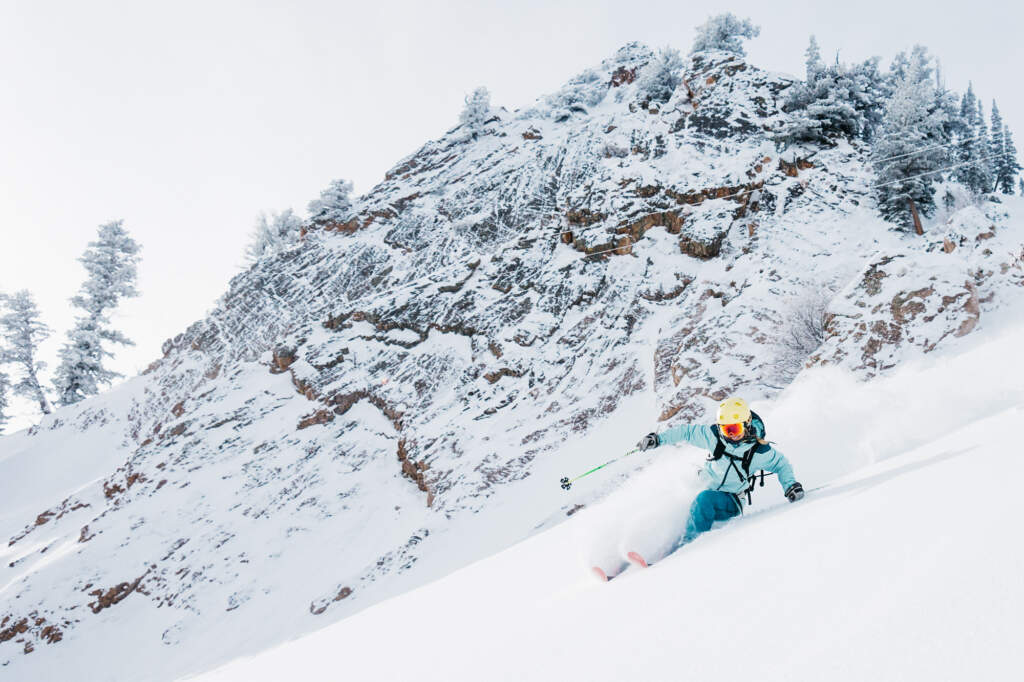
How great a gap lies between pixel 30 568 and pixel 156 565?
623 centimetres

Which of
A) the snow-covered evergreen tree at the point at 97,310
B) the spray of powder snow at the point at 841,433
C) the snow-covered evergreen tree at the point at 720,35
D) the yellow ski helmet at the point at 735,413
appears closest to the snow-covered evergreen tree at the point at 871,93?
the snow-covered evergreen tree at the point at 720,35

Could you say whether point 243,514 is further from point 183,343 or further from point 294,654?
point 183,343

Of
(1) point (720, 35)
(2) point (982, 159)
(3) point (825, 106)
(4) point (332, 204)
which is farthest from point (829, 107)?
(4) point (332, 204)

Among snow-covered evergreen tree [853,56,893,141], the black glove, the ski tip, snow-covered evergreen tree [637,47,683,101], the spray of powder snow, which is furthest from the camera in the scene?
snow-covered evergreen tree [637,47,683,101]

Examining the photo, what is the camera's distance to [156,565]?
1838cm

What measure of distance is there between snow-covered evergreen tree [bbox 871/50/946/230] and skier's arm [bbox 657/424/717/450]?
67.3 feet

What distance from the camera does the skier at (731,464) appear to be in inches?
192

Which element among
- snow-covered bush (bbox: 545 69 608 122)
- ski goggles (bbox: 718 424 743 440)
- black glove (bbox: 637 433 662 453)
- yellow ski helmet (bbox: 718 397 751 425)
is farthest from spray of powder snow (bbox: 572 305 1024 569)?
snow-covered bush (bbox: 545 69 608 122)

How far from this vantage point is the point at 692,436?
5.25 meters

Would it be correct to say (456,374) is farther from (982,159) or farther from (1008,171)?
(1008,171)

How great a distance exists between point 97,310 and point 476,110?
3596 centimetres

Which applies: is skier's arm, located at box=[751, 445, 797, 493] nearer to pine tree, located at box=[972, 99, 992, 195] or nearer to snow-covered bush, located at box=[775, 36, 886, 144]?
snow-covered bush, located at box=[775, 36, 886, 144]

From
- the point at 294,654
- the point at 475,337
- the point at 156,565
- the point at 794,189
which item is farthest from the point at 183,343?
the point at 794,189

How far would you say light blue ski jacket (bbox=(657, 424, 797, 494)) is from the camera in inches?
192
